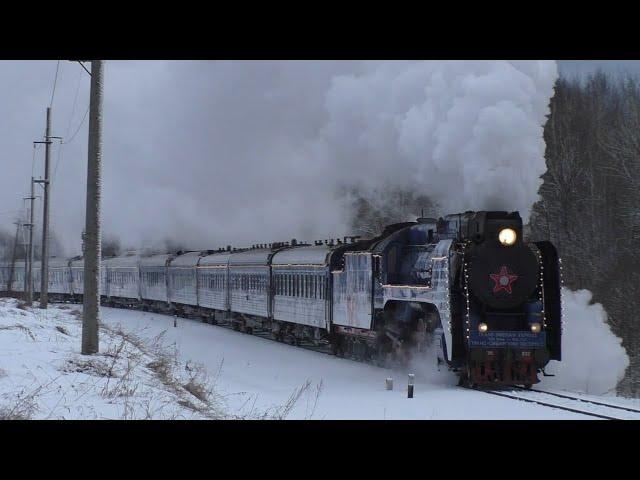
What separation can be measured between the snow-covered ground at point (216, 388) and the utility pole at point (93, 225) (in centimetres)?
52

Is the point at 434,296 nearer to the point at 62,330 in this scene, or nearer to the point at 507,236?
the point at 507,236

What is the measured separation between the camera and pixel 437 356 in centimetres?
1477

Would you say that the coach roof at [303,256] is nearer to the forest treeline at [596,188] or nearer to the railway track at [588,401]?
the railway track at [588,401]

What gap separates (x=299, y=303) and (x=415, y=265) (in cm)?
724

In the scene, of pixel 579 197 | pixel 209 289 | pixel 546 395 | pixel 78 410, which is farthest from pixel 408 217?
pixel 78 410

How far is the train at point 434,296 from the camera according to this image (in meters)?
13.3

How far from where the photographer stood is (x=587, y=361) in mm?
16406

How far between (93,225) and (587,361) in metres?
9.79

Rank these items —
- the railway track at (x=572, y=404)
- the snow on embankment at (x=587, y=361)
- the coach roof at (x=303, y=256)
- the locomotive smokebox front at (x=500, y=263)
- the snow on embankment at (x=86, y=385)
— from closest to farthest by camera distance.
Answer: the snow on embankment at (x=86, y=385)
the railway track at (x=572, y=404)
the locomotive smokebox front at (x=500, y=263)
the snow on embankment at (x=587, y=361)
the coach roof at (x=303, y=256)

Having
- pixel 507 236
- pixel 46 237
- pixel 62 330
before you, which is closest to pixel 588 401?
pixel 507 236

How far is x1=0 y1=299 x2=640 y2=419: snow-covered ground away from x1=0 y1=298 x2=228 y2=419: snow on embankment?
15mm

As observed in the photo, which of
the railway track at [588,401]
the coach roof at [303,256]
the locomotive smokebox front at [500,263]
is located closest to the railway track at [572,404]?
the railway track at [588,401]

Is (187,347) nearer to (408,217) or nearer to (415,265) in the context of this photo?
(415,265)
